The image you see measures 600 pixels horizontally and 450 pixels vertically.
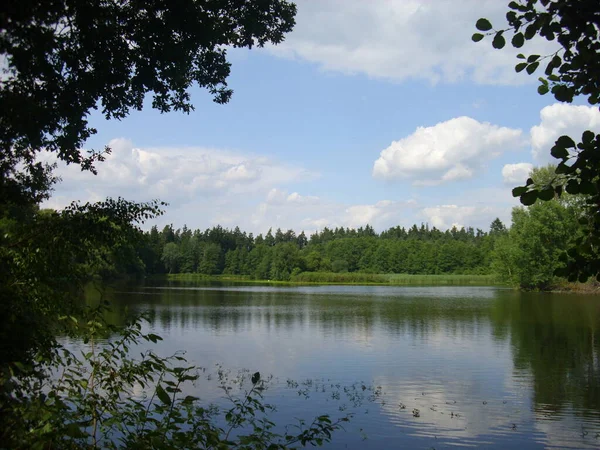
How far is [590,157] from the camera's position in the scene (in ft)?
8.18

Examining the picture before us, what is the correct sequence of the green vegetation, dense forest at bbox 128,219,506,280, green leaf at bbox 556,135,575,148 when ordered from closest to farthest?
1. green leaf at bbox 556,135,575,148
2. the green vegetation
3. dense forest at bbox 128,219,506,280

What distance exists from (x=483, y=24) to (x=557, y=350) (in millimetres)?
19776

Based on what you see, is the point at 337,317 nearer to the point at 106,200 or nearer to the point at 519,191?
the point at 106,200

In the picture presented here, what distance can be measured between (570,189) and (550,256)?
58.0m

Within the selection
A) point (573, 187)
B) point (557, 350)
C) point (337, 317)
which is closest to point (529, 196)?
point (573, 187)

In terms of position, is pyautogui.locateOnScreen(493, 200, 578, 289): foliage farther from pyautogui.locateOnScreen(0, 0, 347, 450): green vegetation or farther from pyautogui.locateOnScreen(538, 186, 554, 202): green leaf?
pyautogui.locateOnScreen(538, 186, 554, 202): green leaf

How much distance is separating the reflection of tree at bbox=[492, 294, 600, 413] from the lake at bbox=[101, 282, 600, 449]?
0.05 m

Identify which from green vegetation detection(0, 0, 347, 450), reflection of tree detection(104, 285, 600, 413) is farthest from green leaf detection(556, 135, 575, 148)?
reflection of tree detection(104, 285, 600, 413)

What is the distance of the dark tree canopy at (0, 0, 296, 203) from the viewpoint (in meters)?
4.96

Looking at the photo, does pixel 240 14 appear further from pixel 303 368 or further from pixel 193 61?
pixel 303 368

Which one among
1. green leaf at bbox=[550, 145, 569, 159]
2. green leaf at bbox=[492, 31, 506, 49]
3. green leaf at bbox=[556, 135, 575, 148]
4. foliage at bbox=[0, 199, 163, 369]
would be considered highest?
green leaf at bbox=[492, 31, 506, 49]

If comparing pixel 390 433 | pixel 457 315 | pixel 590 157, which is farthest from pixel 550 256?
pixel 590 157

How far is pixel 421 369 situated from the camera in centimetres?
1675

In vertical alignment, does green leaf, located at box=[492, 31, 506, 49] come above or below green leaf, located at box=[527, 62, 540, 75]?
above
